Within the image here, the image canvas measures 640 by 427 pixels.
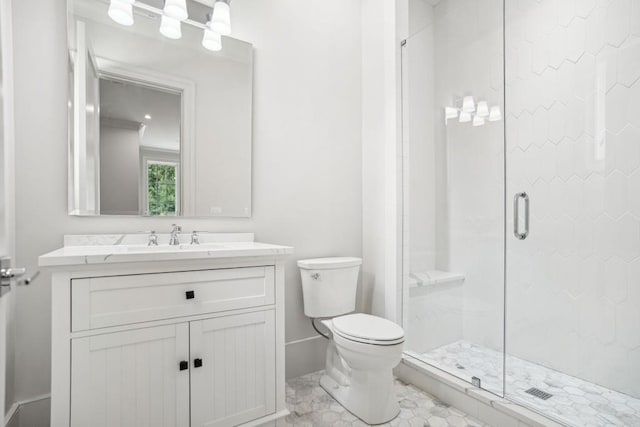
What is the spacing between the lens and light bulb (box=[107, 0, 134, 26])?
1576 mm

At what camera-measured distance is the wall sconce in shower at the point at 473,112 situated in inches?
77.5

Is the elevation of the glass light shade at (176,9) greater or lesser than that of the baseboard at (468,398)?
greater

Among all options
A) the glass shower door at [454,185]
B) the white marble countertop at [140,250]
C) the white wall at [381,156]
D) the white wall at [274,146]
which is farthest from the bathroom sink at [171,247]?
the glass shower door at [454,185]

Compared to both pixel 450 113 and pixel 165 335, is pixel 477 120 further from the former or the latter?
pixel 165 335

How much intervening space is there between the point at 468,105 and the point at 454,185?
0.51 meters

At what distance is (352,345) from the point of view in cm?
156

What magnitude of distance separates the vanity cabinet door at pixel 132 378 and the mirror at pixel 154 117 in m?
0.68

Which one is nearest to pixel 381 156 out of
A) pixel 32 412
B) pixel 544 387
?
pixel 544 387

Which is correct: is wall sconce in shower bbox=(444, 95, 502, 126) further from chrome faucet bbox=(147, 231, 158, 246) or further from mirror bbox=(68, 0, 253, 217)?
chrome faucet bbox=(147, 231, 158, 246)

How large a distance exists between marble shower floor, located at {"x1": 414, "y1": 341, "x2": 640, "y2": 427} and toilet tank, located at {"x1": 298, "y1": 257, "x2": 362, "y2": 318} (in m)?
0.63

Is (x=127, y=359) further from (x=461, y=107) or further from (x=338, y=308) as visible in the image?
(x=461, y=107)

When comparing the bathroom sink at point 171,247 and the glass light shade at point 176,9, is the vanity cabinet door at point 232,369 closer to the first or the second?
the bathroom sink at point 171,247

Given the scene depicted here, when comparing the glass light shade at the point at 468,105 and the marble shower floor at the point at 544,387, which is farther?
the glass light shade at the point at 468,105

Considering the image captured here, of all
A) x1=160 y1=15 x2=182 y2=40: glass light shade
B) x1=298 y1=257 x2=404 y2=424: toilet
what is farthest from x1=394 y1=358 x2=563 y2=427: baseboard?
x1=160 y1=15 x2=182 y2=40: glass light shade
